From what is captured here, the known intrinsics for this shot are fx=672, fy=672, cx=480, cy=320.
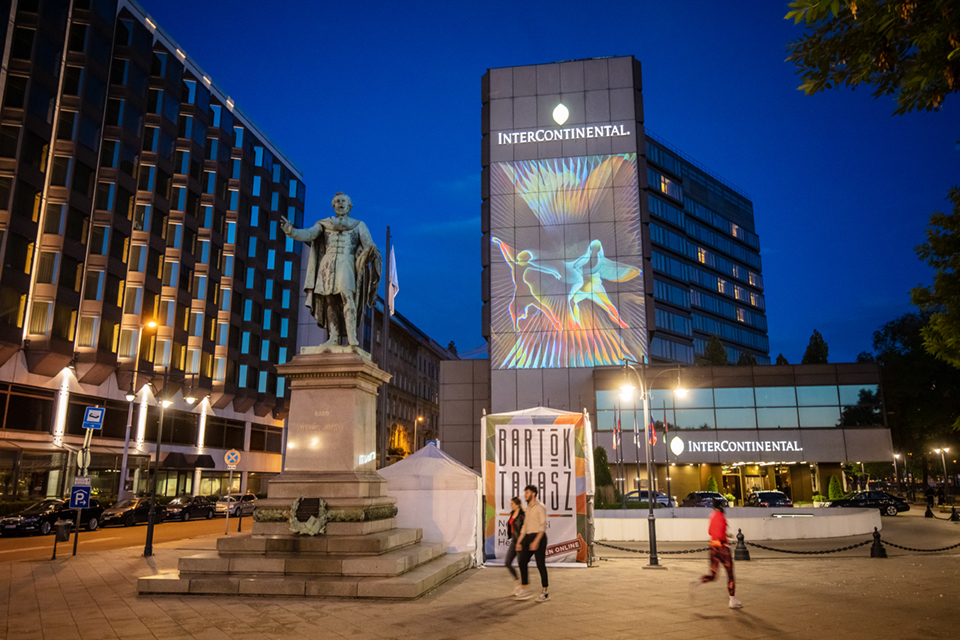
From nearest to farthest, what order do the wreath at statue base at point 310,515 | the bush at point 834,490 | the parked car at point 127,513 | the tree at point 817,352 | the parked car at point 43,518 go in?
the wreath at statue base at point 310,515 < the parked car at point 43,518 < the parked car at point 127,513 < the bush at point 834,490 < the tree at point 817,352

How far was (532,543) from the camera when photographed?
1120 centimetres

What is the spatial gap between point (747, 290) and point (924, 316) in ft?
156

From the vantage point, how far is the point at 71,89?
40.8 metres

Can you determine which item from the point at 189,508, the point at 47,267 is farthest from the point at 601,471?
the point at 47,267

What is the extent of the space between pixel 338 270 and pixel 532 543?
625cm

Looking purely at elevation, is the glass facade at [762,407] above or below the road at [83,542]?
above

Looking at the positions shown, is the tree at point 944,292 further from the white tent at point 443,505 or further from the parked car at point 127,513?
the parked car at point 127,513

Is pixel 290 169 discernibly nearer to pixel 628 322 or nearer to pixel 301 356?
pixel 628 322

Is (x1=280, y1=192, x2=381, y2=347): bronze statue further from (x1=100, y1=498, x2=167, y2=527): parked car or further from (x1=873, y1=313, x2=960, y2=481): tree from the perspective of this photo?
(x1=873, y1=313, x2=960, y2=481): tree

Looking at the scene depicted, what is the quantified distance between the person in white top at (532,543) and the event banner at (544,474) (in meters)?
4.32

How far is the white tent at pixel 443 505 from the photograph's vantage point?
52.3 feet

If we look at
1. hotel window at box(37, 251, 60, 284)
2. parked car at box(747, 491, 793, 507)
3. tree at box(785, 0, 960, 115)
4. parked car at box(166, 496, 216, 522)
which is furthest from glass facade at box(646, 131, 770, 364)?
tree at box(785, 0, 960, 115)

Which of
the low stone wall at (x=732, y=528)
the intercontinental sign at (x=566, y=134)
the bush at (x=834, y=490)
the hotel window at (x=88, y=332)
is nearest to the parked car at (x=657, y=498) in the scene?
the bush at (x=834, y=490)

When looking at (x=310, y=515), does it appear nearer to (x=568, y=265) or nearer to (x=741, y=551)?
(x=741, y=551)
